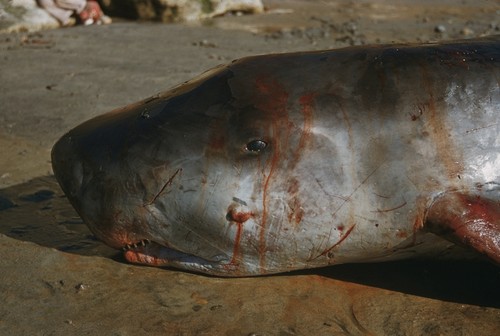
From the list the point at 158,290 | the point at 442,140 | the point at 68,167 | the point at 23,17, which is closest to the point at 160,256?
the point at 158,290

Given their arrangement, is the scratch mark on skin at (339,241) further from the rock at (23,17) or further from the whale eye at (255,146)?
the rock at (23,17)

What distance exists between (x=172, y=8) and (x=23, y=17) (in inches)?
74.2

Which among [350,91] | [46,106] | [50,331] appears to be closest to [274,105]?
[350,91]

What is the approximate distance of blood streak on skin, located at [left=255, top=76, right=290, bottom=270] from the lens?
12.8 feet

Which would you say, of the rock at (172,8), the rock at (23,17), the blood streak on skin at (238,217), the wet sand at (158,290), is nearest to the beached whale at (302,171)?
the blood streak on skin at (238,217)

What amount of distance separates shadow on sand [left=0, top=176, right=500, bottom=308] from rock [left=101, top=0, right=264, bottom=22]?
21.9ft

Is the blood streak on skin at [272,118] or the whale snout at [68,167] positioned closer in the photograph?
the blood streak on skin at [272,118]

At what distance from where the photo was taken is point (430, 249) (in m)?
4.03

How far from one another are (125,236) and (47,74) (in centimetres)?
429

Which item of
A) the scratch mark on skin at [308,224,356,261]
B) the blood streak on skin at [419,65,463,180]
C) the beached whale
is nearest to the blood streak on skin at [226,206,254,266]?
the beached whale

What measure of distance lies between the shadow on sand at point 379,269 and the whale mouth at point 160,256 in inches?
6.0

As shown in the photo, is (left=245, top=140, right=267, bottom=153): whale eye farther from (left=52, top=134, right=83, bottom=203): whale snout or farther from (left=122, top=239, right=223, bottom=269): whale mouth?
(left=52, top=134, right=83, bottom=203): whale snout

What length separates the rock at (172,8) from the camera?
37.0 ft

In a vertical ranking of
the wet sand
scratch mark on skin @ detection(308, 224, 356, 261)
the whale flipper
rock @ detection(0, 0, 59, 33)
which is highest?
the whale flipper
